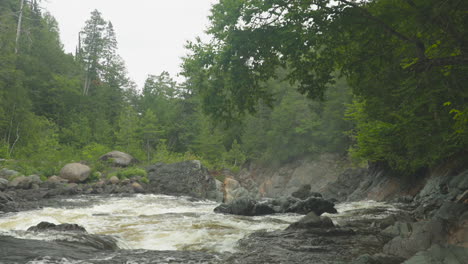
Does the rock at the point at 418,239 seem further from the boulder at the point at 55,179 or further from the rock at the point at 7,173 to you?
the rock at the point at 7,173

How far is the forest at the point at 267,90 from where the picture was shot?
23.9ft

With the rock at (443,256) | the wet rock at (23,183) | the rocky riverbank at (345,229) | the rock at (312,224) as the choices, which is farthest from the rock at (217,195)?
the rock at (443,256)

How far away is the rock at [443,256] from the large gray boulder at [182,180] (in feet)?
69.7

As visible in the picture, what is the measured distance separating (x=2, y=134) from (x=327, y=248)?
32288 millimetres

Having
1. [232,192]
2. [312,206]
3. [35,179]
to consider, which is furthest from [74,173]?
[312,206]

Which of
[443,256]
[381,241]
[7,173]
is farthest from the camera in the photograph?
[7,173]

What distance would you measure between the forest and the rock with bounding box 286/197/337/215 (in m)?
3.70

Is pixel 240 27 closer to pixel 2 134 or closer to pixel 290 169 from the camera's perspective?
pixel 2 134

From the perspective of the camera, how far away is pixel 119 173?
2698 centimetres

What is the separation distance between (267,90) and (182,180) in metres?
14.9

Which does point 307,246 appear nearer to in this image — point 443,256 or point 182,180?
point 443,256

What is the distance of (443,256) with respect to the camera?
5.23 m

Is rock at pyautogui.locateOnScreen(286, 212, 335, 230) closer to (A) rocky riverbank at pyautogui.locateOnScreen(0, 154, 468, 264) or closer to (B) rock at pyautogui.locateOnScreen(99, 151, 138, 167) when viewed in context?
(A) rocky riverbank at pyautogui.locateOnScreen(0, 154, 468, 264)

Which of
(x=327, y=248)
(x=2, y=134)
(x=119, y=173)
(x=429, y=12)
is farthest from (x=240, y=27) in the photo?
(x=2, y=134)
